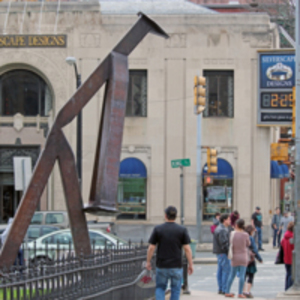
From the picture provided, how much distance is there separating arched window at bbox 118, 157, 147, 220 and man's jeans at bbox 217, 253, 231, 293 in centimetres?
1857

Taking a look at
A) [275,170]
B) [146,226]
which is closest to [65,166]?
[146,226]

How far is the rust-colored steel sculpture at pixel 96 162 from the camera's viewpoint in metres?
11.1

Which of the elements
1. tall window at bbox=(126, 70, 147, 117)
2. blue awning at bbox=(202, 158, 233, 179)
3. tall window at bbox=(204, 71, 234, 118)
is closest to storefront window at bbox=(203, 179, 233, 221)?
blue awning at bbox=(202, 158, 233, 179)

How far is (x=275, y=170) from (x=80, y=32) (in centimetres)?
1197

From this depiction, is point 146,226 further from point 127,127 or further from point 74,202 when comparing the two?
point 74,202

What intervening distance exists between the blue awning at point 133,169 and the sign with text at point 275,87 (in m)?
6.00

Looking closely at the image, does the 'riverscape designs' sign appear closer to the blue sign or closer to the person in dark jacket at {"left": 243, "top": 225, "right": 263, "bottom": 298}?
the blue sign

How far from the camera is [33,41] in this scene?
34.1m

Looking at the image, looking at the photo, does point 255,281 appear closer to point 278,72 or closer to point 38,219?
point 38,219

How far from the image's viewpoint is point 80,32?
34250 millimetres

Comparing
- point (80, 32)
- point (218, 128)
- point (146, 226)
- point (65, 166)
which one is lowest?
point (146, 226)

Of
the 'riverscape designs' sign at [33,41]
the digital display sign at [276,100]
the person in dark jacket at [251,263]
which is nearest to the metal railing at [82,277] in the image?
the person in dark jacket at [251,263]

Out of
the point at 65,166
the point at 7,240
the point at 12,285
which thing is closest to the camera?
the point at 12,285

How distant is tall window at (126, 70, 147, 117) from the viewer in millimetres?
34344
